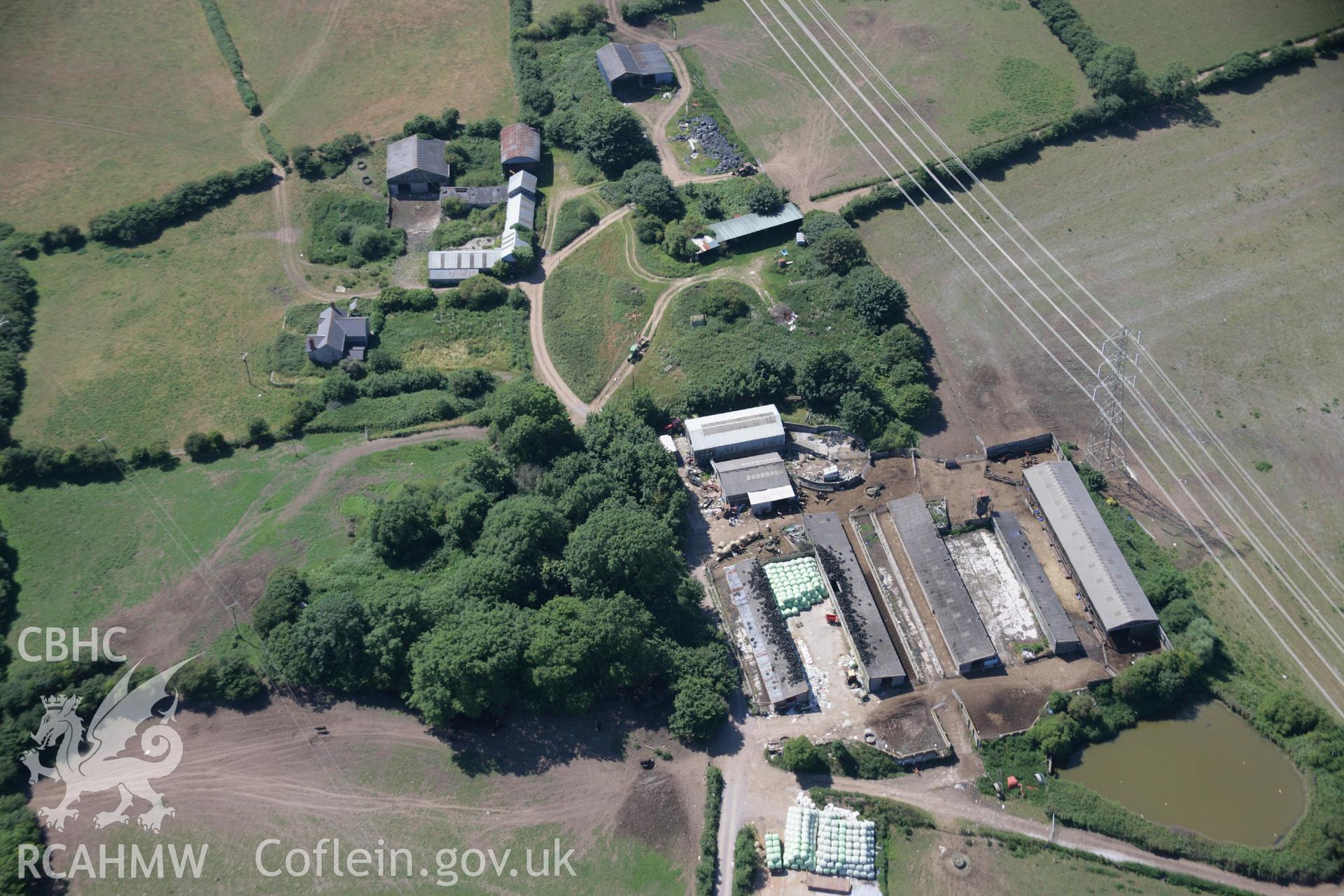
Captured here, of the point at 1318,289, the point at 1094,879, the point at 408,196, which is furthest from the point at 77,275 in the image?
the point at 1318,289

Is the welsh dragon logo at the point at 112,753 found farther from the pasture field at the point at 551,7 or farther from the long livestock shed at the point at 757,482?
the pasture field at the point at 551,7

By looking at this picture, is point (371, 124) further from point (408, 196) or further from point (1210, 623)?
point (1210, 623)

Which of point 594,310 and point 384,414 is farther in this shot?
point 594,310

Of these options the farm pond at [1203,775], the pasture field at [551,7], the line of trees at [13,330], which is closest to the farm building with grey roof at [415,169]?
the pasture field at [551,7]

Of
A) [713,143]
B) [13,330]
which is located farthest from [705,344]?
[13,330]

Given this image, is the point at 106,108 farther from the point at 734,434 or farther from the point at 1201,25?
the point at 1201,25
